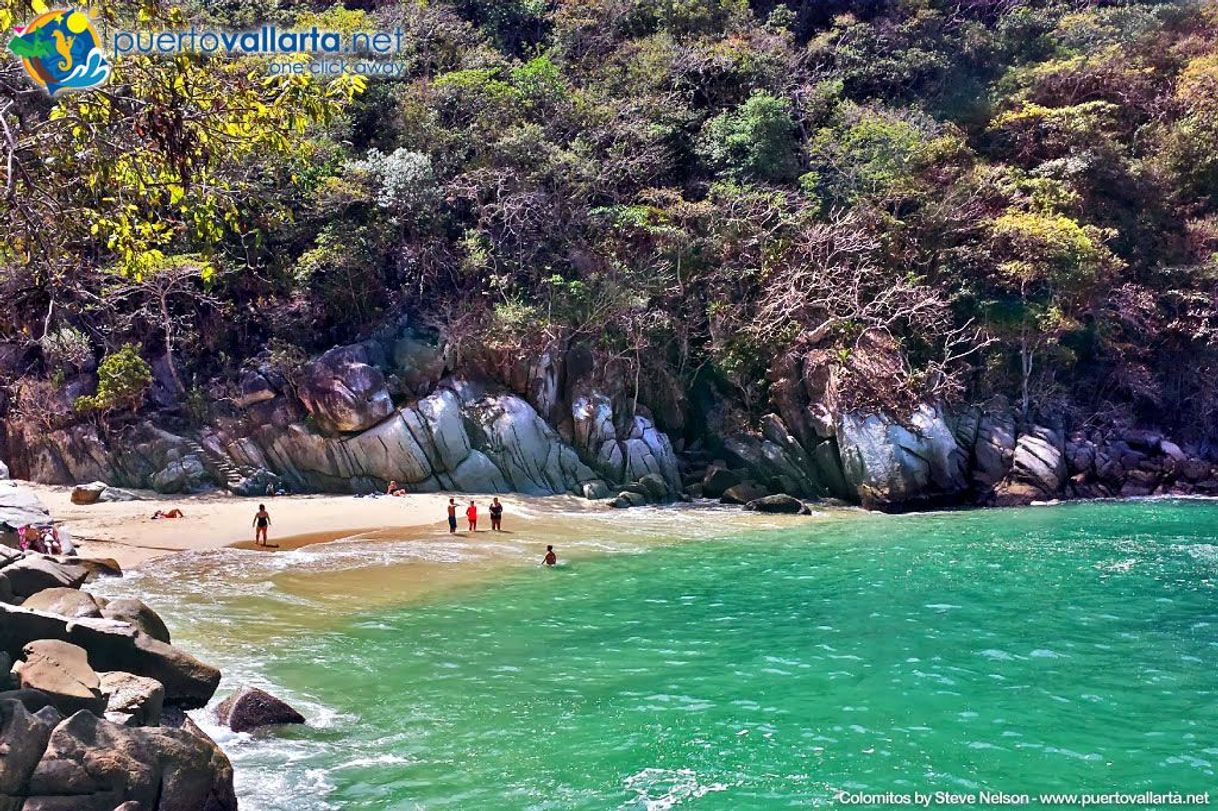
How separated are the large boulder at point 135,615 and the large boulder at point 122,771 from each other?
10.5 ft

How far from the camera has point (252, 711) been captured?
10070 mm

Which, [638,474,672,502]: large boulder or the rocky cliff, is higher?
the rocky cliff

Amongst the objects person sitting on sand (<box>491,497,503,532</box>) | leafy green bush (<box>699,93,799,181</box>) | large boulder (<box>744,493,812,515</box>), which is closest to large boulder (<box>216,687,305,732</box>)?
person sitting on sand (<box>491,497,503,532</box>)

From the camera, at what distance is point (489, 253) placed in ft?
106

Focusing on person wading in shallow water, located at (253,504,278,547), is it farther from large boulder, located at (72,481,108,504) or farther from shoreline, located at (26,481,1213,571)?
large boulder, located at (72,481,108,504)

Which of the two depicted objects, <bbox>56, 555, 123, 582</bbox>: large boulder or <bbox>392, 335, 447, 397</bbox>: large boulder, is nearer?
<bbox>56, 555, 123, 582</bbox>: large boulder

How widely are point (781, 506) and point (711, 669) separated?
15.4m

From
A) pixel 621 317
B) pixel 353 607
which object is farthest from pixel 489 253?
pixel 353 607

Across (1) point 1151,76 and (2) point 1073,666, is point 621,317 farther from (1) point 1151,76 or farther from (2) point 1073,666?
(1) point 1151,76

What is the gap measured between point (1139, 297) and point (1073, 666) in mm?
25768

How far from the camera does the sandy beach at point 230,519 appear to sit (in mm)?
20547

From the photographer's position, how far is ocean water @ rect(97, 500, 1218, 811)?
904 centimetres

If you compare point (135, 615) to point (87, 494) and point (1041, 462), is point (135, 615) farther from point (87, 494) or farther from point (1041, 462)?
point (1041, 462)

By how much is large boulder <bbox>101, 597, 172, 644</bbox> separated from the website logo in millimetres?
6068
